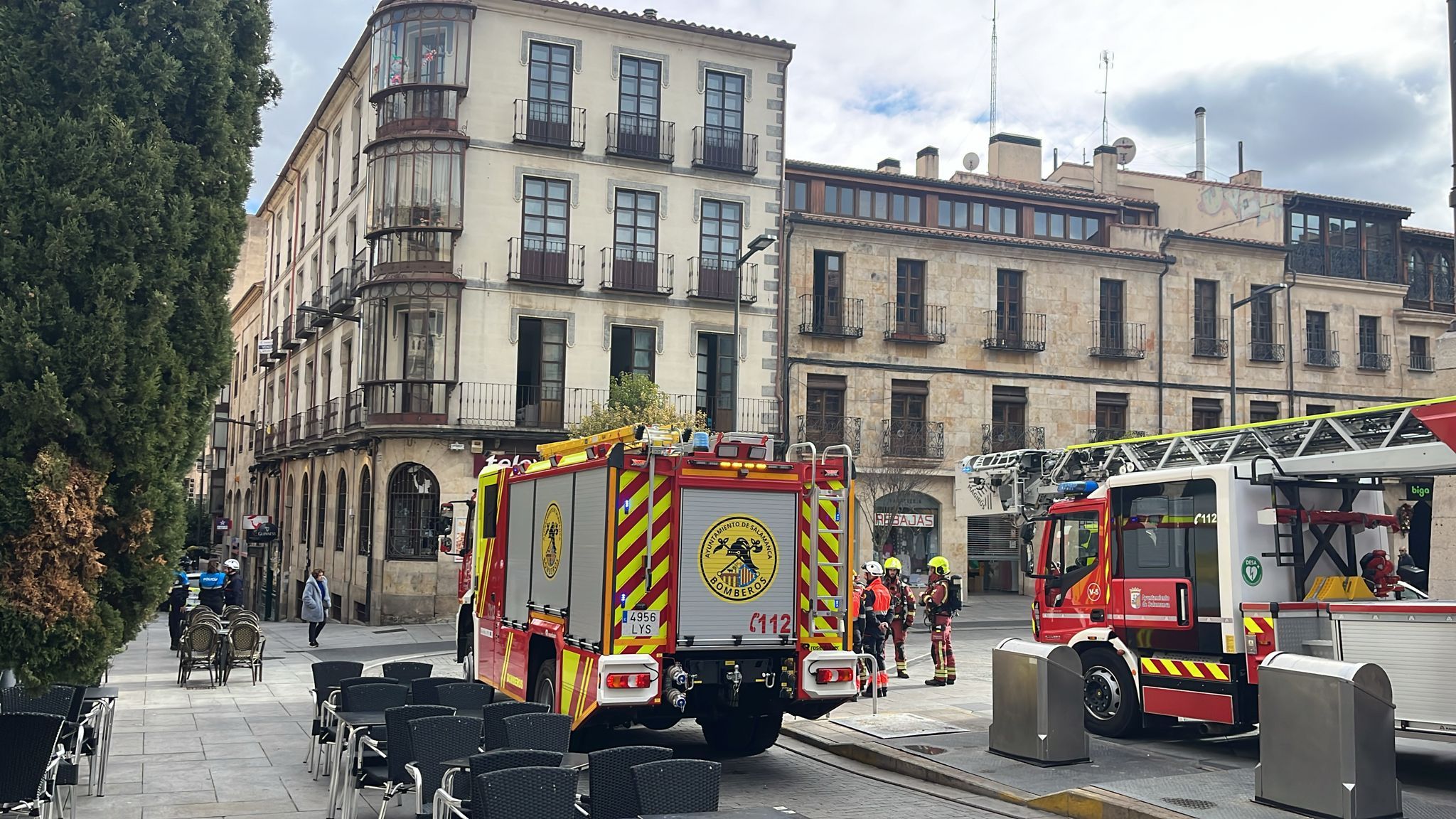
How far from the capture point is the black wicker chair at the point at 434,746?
27.2ft

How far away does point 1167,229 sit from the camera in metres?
40.9

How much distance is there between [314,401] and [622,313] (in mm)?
13127

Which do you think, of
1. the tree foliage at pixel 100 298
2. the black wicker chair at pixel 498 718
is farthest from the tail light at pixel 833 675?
the tree foliage at pixel 100 298

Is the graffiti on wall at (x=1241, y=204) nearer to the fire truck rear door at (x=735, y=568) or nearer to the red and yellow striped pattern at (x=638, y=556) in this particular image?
the fire truck rear door at (x=735, y=568)

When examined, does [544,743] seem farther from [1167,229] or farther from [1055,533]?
[1167,229]

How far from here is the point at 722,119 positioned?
35.2 meters

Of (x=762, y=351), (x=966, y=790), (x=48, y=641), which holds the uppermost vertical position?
(x=762, y=351)

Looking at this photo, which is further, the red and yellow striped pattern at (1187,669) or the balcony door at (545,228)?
the balcony door at (545,228)

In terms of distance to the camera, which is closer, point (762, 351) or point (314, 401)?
point (762, 351)

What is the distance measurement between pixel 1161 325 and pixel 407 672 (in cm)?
3320

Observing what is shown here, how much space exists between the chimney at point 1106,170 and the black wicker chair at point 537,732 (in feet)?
125

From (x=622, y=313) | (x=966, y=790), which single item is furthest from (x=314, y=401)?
(x=966, y=790)

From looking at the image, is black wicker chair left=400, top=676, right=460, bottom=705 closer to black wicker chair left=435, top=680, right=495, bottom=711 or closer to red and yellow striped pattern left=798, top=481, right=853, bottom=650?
black wicker chair left=435, top=680, right=495, bottom=711

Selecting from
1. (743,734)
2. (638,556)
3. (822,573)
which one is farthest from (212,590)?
(822,573)
